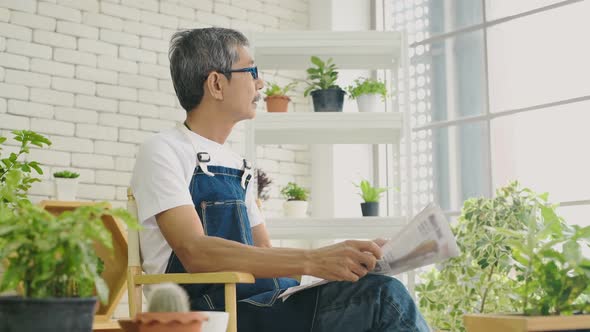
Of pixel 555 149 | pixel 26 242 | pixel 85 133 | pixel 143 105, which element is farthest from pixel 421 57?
pixel 26 242

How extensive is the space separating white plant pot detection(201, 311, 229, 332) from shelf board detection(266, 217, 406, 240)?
6.99 feet

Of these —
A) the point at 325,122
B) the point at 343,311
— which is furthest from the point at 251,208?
the point at 325,122

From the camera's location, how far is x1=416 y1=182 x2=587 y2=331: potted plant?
282cm

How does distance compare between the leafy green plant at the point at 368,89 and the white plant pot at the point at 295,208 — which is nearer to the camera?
the leafy green plant at the point at 368,89

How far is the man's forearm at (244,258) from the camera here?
80.6 inches

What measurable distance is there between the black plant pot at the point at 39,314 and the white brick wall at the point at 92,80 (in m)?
2.98

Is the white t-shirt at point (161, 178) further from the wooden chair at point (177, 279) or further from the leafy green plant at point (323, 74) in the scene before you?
the leafy green plant at point (323, 74)

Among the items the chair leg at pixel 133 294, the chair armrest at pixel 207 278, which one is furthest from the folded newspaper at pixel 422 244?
the chair leg at pixel 133 294

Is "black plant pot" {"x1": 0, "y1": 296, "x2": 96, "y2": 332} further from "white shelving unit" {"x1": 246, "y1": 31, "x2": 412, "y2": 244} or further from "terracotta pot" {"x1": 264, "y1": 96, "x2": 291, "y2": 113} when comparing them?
"terracotta pot" {"x1": 264, "y1": 96, "x2": 291, "y2": 113}

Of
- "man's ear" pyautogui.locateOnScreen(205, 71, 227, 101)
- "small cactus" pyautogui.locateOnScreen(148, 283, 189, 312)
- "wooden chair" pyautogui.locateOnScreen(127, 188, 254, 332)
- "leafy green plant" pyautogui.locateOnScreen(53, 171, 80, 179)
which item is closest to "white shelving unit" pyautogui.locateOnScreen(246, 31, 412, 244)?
"leafy green plant" pyautogui.locateOnScreen(53, 171, 80, 179)

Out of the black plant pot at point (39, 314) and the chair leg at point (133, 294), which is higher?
the black plant pot at point (39, 314)

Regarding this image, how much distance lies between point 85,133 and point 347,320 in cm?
268

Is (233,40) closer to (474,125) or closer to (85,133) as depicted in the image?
(85,133)

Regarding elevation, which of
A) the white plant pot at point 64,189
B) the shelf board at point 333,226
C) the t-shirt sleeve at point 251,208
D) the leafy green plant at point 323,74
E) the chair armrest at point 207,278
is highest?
the leafy green plant at point 323,74
